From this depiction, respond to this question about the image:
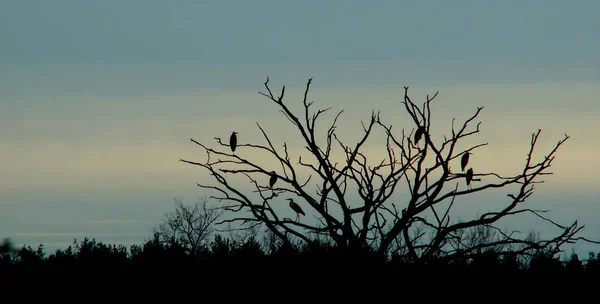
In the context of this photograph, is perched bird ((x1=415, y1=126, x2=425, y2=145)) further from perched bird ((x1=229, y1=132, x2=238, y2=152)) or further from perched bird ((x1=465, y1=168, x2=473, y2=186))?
perched bird ((x1=229, y1=132, x2=238, y2=152))

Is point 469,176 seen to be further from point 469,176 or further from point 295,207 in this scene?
point 295,207

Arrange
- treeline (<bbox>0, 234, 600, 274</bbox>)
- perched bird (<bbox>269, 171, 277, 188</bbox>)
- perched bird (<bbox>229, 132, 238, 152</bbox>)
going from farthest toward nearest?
perched bird (<bbox>229, 132, 238, 152</bbox>) → perched bird (<bbox>269, 171, 277, 188</bbox>) → treeline (<bbox>0, 234, 600, 274</bbox>)

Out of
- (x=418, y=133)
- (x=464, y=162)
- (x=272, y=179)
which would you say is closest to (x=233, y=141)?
(x=272, y=179)

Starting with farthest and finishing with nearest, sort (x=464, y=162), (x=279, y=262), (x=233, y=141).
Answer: (x=233, y=141), (x=464, y=162), (x=279, y=262)

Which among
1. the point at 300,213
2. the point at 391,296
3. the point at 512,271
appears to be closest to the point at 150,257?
the point at 300,213

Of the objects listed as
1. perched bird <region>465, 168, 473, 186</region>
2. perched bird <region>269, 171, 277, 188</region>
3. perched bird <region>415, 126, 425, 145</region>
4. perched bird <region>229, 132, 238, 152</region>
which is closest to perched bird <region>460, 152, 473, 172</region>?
perched bird <region>465, 168, 473, 186</region>

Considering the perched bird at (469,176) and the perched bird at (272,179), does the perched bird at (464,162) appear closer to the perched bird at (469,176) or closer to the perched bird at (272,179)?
the perched bird at (469,176)

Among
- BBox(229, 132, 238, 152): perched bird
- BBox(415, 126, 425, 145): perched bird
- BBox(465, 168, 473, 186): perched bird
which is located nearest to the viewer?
BBox(415, 126, 425, 145): perched bird

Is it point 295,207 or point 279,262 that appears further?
point 295,207

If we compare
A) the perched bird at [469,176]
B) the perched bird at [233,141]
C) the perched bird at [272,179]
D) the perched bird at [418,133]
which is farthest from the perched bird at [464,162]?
the perched bird at [233,141]

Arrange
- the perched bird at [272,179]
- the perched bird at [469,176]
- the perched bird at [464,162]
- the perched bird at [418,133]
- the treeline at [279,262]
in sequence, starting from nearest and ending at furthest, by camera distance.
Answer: the treeline at [279,262] → the perched bird at [418,133] → the perched bird at [469,176] → the perched bird at [272,179] → the perched bird at [464,162]

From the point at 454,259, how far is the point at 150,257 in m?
4.38

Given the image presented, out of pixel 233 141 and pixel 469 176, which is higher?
pixel 233 141

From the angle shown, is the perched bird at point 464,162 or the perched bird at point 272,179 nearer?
the perched bird at point 272,179
